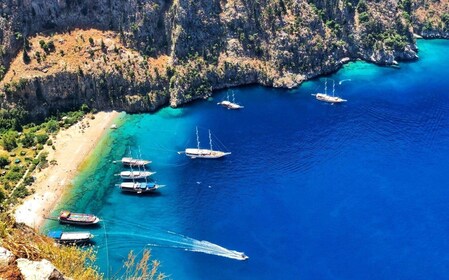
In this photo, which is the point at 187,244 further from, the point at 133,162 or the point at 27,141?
the point at 27,141

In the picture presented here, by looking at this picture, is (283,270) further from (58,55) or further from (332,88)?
(58,55)

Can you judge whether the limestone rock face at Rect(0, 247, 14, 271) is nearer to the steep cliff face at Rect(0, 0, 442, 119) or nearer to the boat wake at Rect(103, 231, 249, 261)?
the boat wake at Rect(103, 231, 249, 261)

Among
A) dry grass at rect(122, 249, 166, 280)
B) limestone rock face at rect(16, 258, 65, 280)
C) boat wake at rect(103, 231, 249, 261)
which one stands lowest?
boat wake at rect(103, 231, 249, 261)

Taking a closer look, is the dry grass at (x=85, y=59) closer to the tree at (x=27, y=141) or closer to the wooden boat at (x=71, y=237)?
the tree at (x=27, y=141)

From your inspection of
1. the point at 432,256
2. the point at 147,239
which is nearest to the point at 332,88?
the point at 432,256

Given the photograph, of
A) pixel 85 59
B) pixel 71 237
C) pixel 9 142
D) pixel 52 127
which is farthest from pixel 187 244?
pixel 85 59

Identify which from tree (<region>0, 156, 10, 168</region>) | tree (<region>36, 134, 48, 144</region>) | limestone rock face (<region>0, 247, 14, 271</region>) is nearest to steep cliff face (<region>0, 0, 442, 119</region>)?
tree (<region>36, 134, 48, 144</region>)
